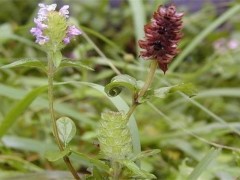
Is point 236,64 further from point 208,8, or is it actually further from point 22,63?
point 22,63

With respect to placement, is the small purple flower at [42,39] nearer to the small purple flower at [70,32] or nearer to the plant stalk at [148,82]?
the small purple flower at [70,32]

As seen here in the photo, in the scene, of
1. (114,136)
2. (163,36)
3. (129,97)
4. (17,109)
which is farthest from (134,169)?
(129,97)

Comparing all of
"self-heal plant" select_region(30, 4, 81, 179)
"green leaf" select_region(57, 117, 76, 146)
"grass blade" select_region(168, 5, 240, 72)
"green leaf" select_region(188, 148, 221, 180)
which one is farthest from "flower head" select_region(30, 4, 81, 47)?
"grass blade" select_region(168, 5, 240, 72)

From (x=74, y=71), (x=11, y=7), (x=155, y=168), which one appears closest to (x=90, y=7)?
(x=11, y=7)

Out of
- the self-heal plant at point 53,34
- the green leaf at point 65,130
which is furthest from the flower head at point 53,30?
the green leaf at point 65,130

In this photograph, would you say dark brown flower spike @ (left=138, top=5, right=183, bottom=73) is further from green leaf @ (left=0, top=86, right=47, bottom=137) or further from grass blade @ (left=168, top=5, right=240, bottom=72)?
grass blade @ (left=168, top=5, right=240, bottom=72)
